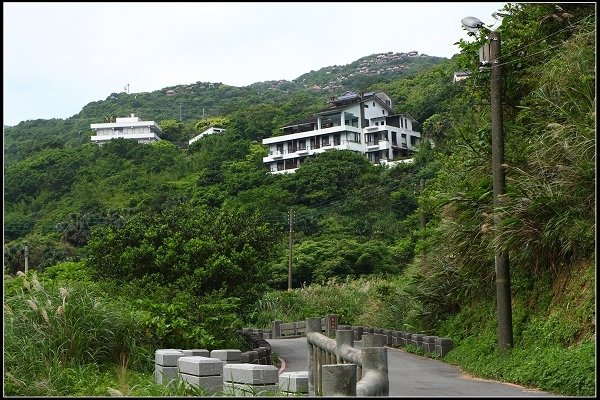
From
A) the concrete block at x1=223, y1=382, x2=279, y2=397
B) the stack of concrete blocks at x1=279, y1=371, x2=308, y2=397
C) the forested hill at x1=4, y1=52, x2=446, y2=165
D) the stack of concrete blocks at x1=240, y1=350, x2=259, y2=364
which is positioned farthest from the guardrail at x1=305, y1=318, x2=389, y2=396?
the forested hill at x1=4, y1=52, x2=446, y2=165

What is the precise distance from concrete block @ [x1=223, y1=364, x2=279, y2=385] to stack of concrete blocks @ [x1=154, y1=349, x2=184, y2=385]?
1.70m

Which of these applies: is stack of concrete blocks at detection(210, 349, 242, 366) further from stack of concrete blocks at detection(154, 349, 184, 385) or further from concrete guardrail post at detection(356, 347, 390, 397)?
concrete guardrail post at detection(356, 347, 390, 397)

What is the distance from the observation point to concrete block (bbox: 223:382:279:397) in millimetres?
9352

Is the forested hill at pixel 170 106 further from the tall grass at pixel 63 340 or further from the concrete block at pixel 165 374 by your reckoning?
the concrete block at pixel 165 374

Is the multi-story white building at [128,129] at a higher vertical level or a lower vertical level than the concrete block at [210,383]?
higher

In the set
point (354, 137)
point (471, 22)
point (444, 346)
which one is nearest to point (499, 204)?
point (471, 22)

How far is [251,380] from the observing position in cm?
948

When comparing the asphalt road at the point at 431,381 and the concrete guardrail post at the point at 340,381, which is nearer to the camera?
the concrete guardrail post at the point at 340,381

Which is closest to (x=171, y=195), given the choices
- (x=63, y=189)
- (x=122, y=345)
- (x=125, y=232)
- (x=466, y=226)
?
(x=63, y=189)

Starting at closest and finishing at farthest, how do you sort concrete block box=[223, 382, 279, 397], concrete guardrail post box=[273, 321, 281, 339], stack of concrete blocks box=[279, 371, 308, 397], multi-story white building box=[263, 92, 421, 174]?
concrete block box=[223, 382, 279, 397] < stack of concrete blocks box=[279, 371, 308, 397] < concrete guardrail post box=[273, 321, 281, 339] < multi-story white building box=[263, 92, 421, 174]

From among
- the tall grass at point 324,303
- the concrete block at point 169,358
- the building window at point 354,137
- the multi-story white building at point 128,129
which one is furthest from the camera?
the multi-story white building at point 128,129

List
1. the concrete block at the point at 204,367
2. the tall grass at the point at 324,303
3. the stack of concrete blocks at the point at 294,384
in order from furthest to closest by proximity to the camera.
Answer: the tall grass at the point at 324,303
the concrete block at the point at 204,367
the stack of concrete blocks at the point at 294,384

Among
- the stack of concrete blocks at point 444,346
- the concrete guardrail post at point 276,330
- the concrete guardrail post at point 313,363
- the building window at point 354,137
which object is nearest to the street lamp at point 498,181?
the stack of concrete blocks at point 444,346

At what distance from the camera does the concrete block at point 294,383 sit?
32.1 feet
